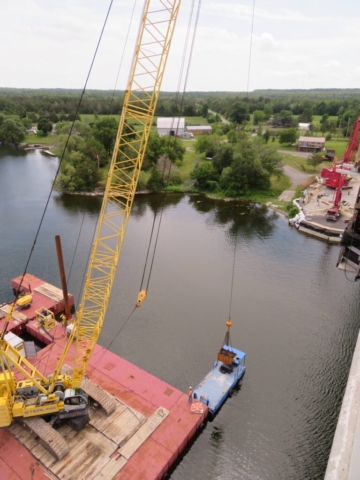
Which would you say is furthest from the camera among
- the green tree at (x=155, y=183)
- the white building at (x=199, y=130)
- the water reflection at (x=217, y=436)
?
the white building at (x=199, y=130)

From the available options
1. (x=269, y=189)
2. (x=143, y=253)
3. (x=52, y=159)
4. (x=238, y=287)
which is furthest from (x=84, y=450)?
(x=52, y=159)

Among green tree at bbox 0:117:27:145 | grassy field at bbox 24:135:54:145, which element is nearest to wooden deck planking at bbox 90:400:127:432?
grassy field at bbox 24:135:54:145

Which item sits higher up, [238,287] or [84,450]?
[238,287]

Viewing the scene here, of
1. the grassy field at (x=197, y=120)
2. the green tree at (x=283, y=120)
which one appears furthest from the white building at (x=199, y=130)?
the green tree at (x=283, y=120)

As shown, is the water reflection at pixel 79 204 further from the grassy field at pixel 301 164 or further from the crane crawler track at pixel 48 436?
the grassy field at pixel 301 164

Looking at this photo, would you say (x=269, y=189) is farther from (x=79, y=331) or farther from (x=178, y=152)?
(x=79, y=331)

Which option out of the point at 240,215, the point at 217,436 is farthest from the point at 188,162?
the point at 217,436
